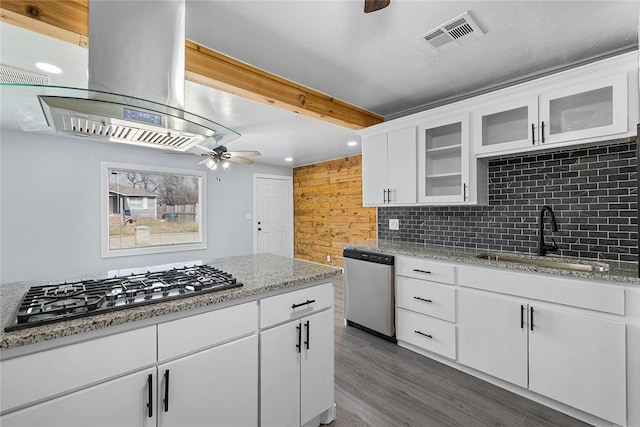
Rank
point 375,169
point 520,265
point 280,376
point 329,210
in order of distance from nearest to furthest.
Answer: point 280,376 < point 520,265 < point 375,169 < point 329,210

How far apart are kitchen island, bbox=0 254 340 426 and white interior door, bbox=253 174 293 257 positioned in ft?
14.4

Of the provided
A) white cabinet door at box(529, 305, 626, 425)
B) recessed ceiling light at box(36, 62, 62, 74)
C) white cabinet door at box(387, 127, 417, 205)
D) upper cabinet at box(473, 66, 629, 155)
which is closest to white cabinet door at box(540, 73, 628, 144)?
upper cabinet at box(473, 66, 629, 155)

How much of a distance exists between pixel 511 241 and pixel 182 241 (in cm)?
493

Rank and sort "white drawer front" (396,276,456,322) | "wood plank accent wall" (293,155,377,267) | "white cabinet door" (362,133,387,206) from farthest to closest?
"wood plank accent wall" (293,155,377,267)
"white cabinet door" (362,133,387,206)
"white drawer front" (396,276,456,322)

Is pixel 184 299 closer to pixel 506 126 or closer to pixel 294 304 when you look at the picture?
pixel 294 304

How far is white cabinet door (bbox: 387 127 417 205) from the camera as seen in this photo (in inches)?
110

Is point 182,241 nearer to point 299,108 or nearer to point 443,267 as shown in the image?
point 299,108

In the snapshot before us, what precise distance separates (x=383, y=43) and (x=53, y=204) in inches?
180

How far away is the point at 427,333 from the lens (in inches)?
96.3

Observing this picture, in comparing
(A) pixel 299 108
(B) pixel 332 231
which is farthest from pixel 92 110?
A: (B) pixel 332 231

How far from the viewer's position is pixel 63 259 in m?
3.89

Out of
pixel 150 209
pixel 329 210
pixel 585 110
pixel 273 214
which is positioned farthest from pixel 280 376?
pixel 273 214

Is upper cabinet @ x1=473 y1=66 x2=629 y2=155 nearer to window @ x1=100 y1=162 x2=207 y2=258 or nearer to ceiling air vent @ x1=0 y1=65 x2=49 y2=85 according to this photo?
ceiling air vent @ x1=0 y1=65 x2=49 y2=85

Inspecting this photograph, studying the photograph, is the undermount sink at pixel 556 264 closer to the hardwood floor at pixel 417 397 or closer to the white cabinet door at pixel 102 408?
the hardwood floor at pixel 417 397
